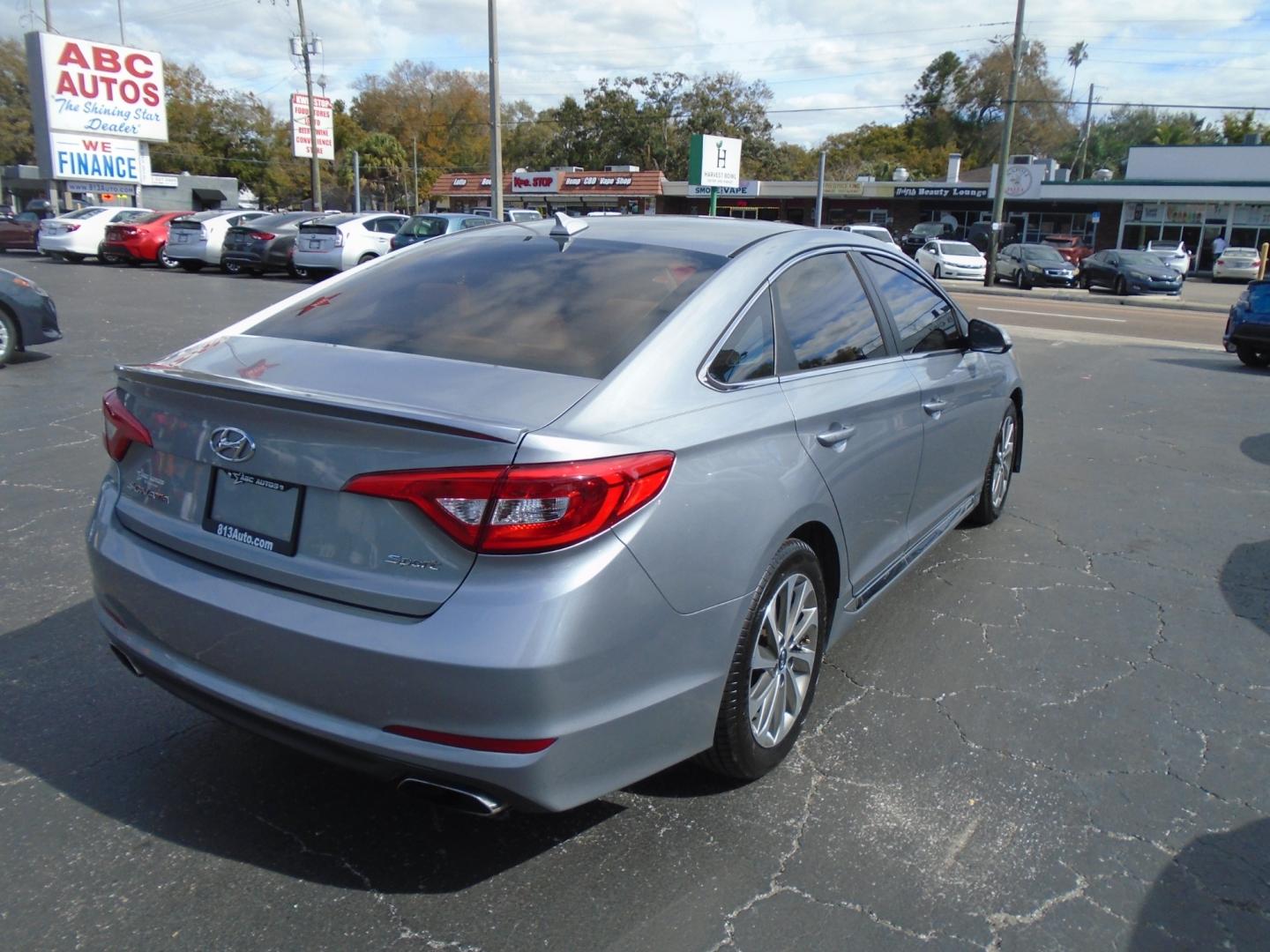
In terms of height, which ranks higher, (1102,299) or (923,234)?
(923,234)

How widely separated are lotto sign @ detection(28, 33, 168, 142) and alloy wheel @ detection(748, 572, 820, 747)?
3292cm

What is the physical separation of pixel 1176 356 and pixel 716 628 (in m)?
13.8

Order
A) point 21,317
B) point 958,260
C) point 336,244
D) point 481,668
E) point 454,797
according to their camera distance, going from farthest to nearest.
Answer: point 958,260
point 336,244
point 21,317
point 454,797
point 481,668

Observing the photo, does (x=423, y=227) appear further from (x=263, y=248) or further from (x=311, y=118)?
(x=311, y=118)

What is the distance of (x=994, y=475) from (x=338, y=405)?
4.21 metres

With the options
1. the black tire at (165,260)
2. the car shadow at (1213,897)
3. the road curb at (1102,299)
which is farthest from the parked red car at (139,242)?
the car shadow at (1213,897)

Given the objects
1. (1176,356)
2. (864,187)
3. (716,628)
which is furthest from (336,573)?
(864,187)

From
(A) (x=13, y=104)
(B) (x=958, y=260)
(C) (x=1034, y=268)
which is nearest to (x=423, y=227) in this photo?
(B) (x=958, y=260)

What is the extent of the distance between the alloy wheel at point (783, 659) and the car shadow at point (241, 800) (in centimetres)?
54

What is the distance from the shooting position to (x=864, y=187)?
53750 millimetres

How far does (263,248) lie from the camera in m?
22.7

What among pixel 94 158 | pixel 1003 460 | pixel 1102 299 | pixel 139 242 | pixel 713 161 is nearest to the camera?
pixel 1003 460

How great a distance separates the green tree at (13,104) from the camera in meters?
69.7

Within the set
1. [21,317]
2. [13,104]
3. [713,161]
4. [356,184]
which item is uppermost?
[13,104]
